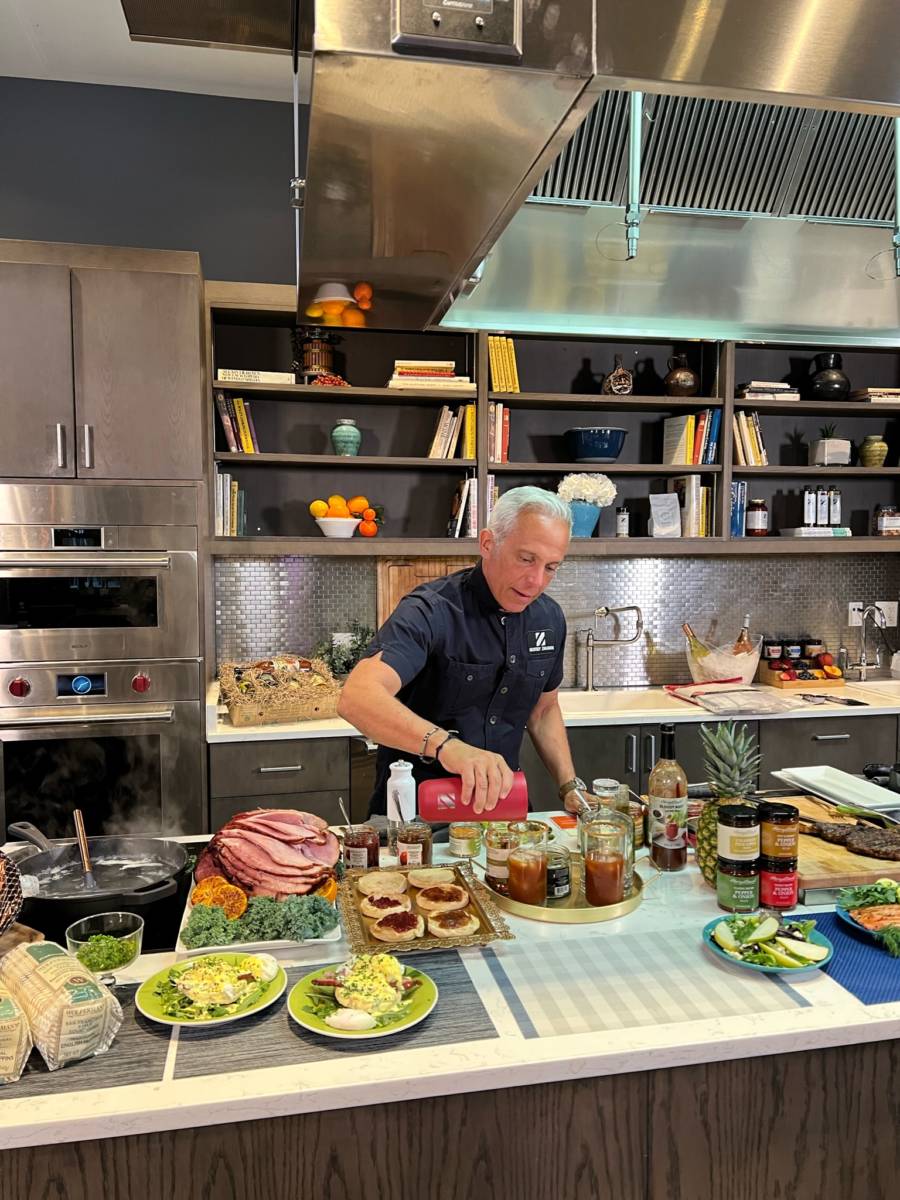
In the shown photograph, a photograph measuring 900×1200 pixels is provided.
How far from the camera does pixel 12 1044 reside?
1137 millimetres

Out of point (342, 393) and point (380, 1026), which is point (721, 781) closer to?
point (380, 1026)

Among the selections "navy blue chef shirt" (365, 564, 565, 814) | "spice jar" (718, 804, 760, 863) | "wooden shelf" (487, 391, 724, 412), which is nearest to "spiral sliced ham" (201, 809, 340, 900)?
"navy blue chef shirt" (365, 564, 565, 814)

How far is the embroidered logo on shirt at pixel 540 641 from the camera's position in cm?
246

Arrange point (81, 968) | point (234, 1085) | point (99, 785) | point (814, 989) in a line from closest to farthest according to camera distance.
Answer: point (234, 1085) < point (81, 968) < point (814, 989) < point (99, 785)

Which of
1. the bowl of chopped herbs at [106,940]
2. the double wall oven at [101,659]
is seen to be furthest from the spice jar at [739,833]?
the double wall oven at [101,659]

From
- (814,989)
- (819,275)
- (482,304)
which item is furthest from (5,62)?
(814,989)

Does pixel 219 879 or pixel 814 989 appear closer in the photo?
pixel 814 989

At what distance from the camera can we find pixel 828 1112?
4.41 feet

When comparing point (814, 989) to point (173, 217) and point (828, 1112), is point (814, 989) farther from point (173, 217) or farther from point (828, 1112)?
point (173, 217)

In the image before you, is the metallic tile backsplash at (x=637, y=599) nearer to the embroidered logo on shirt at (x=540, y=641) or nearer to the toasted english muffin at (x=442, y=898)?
the embroidered logo on shirt at (x=540, y=641)

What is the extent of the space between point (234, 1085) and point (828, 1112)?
0.91 meters

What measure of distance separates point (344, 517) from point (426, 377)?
700mm

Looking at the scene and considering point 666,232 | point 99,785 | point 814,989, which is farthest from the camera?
point 99,785

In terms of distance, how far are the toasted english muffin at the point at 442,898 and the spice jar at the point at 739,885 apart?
0.49 metres
